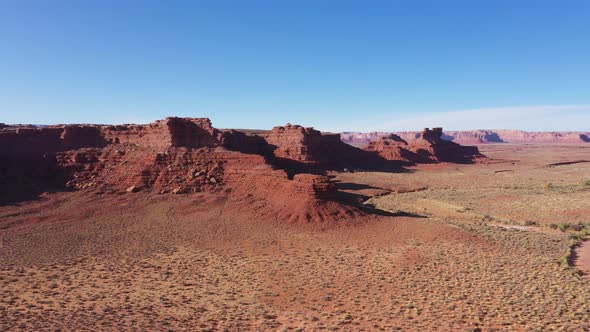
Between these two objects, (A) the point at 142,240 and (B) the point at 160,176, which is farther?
(B) the point at 160,176

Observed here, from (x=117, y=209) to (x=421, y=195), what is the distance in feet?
135

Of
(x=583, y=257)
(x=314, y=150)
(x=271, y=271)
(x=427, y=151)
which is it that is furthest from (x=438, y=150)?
(x=271, y=271)

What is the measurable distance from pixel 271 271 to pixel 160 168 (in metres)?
27.1

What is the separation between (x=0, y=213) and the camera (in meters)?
32.9

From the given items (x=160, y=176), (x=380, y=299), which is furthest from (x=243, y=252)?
(x=160, y=176)

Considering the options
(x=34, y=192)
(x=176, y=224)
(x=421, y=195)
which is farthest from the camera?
(x=421, y=195)

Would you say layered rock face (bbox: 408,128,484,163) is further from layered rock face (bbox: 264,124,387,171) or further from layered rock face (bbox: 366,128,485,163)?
layered rock face (bbox: 264,124,387,171)

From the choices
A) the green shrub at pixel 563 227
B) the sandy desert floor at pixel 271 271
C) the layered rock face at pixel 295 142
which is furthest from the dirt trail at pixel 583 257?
the layered rock face at pixel 295 142

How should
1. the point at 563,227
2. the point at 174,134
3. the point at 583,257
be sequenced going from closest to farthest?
the point at 583,257, the point at 563,227, the point at 174,134

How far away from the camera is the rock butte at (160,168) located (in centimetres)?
3325

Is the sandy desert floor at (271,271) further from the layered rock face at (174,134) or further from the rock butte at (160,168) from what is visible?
the layered rock face at (174,134)

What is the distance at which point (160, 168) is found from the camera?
4234cm

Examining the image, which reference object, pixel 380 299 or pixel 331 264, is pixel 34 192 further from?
pixel 380 299

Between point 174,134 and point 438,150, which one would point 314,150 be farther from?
point 438,150
